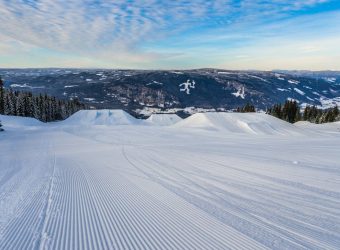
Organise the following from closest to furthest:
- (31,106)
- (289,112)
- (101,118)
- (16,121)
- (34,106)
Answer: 1. (16,121)
2. (101,118)
3. (31,106)
4. (34,106)
5. (289,112)

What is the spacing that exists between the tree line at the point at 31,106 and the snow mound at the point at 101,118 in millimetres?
11137

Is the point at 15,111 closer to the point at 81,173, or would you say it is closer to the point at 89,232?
the point at 81,173

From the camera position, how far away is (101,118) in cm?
9362

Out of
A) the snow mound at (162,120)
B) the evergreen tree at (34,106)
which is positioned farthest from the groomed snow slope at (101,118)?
the evergreen tree at (34,106)

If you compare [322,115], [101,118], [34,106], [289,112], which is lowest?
[322,115]

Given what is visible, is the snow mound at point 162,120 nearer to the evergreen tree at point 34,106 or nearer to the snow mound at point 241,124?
the evergreen tree at point 34,106

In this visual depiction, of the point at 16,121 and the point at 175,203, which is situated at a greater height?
the point at 175,203

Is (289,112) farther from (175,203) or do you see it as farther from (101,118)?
(175,203)

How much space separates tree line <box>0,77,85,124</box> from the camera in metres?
85.4

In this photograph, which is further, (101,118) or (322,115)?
(322,115)

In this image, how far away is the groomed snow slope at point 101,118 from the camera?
8851 cm

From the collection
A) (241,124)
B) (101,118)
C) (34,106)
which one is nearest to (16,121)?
(34,106)

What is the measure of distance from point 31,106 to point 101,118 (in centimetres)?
2006

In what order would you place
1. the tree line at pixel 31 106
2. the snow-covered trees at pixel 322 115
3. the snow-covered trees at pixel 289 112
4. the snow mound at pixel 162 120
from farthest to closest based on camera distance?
the snow-covered trees at pixel 289 112 → the snow-covered trees at pixel 322 115 → the snow mound at pixel 162 120 → the tree line at pixel 31 106
